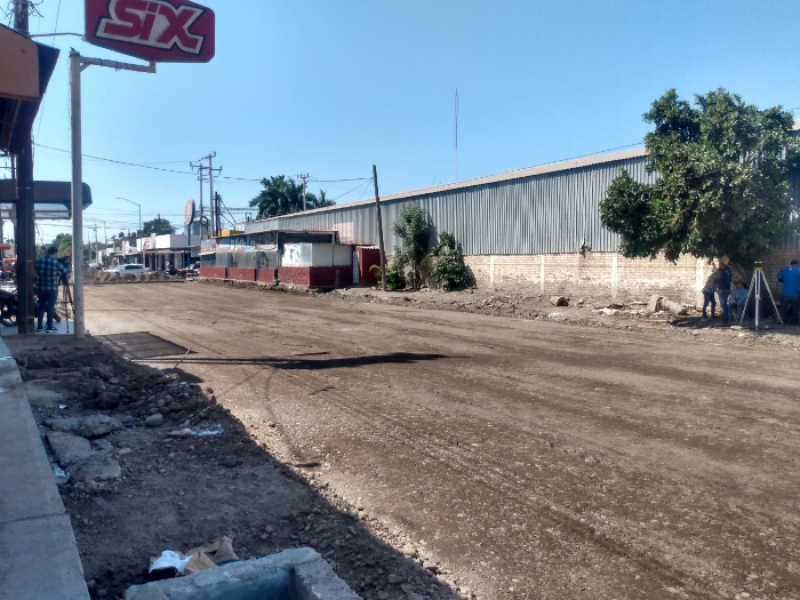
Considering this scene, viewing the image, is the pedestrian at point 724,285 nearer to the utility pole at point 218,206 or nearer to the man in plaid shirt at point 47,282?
the man in plaid shirt at point 47,282

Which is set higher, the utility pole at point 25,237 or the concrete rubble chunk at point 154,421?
the utility pole at point 25,237

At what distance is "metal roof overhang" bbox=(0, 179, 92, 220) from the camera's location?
14602 millimetres

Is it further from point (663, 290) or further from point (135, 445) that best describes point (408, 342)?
point (663, 290)

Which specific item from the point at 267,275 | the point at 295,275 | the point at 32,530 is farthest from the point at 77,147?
the point at 267,275

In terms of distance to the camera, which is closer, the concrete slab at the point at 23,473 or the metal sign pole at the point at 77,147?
the concrete slab at the point at 23,473

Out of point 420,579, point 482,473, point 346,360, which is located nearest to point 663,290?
point 346,360

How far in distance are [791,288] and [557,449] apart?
39.7 ft

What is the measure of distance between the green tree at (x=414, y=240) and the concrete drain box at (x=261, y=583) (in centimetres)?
2878

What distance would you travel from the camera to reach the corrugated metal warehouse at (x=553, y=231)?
68.9 ft

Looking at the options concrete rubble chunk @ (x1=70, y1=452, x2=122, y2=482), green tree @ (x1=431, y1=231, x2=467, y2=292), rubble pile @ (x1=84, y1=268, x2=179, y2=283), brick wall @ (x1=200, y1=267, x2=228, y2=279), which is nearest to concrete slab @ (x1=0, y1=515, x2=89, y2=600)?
concrete rubble chunk @ (x1=70, y1=452, x2=122, y2=482)

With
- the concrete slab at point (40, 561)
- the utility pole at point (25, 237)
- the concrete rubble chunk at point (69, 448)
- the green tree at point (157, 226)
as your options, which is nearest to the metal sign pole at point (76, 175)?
the utility pole at point (25, 237)

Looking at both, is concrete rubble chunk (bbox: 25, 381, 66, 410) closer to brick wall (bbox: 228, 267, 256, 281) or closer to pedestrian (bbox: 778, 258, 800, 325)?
pedestrian (bbox: 778, 258, 800, 325)

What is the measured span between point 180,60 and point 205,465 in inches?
401

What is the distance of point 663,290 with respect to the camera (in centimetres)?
2042
